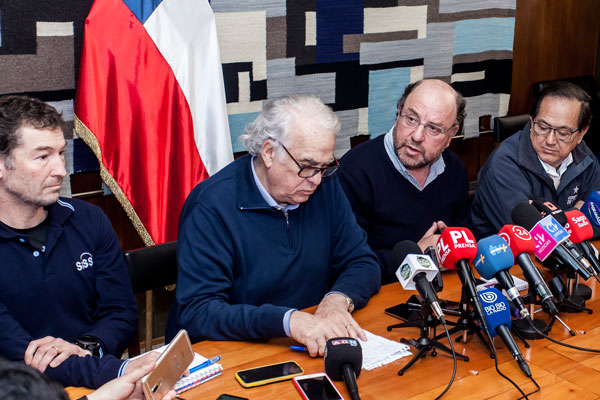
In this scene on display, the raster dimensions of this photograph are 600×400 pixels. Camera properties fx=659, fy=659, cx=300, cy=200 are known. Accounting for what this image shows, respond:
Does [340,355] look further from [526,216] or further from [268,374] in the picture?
[526,216]

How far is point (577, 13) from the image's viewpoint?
4.80 meters

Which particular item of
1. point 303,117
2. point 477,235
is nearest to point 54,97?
point 303,117

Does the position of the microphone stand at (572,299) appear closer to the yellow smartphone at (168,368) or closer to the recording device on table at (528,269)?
the recording device on table at (528,269)

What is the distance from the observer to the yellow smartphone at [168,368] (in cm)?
132

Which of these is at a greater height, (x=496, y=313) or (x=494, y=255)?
(x=494, y=255)

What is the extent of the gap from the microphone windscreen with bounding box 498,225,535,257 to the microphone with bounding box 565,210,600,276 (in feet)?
0.81

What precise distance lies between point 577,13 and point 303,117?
11.7 ft

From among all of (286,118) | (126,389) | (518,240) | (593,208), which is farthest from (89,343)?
Result: (593,208)

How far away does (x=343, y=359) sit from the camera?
158 cm

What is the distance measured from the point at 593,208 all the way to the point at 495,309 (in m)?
1.01

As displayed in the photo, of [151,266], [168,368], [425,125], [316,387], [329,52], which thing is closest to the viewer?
[168,368]

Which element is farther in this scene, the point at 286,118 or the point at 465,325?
the point at 286,118

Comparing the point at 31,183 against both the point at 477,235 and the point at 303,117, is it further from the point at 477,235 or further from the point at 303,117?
the point at 477,235

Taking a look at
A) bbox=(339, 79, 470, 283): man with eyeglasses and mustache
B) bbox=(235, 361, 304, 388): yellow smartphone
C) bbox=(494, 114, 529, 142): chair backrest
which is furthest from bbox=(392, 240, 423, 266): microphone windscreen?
bbox=(494, 114, 529, 142): chair backrest
